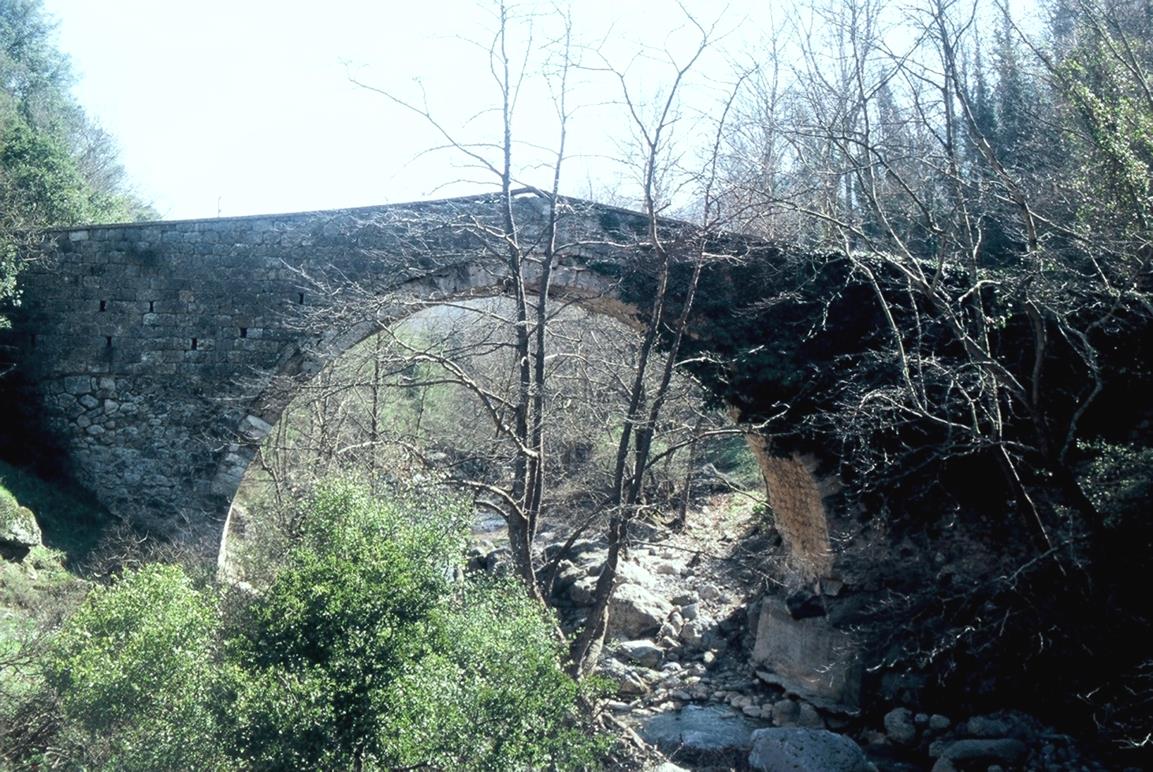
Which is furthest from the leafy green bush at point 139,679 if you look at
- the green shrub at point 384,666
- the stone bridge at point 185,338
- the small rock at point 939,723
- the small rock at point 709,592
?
the small rock at point 709,592

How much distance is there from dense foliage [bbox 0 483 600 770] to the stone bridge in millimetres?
5383

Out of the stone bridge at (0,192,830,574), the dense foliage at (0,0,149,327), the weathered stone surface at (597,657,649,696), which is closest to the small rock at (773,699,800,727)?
the weathered stone surface at (597,657,649,696)

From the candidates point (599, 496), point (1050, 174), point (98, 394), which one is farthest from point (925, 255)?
point (98, 394)

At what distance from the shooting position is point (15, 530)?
1023cm

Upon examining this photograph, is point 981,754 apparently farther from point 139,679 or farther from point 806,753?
point 139,679

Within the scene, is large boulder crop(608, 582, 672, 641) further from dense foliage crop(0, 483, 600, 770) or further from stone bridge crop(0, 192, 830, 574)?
dense foliage crop(0, 483, 600, 770)

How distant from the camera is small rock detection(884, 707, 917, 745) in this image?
29.8 ft

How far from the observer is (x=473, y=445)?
1036cm

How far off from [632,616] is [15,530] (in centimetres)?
624

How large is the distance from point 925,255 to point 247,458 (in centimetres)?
752

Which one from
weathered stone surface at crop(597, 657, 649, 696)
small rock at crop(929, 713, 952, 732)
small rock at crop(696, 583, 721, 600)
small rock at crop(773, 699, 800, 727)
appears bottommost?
small rock at crop(773, 699, 800, 727)

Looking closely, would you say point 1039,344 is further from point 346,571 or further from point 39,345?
point 39,345

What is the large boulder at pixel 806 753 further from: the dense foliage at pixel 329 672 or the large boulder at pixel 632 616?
the large boulder at pixel 632 616

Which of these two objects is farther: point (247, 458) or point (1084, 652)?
point (247, 458)
